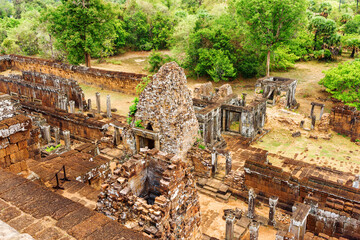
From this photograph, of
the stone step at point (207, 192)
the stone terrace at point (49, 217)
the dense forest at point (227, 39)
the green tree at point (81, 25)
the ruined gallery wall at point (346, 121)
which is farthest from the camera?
the green tree at point (81, 25)

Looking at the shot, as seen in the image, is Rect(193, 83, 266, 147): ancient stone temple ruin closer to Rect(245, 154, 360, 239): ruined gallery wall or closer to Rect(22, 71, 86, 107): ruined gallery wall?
Rect(245, 154, 360, 239): ruined gallery wall

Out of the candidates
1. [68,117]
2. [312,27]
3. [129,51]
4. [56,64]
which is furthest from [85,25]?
[312,27]

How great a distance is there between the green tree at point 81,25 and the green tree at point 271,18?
14.4 m

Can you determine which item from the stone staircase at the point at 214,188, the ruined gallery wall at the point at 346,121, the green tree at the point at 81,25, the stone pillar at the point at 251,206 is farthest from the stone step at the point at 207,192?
the green tree at the point at 81,25

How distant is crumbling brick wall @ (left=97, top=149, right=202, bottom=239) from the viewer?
639 cm

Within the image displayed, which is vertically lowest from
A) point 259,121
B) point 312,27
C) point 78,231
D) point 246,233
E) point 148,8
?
point 246,233

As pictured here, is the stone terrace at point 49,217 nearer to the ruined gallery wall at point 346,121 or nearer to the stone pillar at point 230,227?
the stone pillar at point 230,227

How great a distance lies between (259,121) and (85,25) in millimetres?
21192

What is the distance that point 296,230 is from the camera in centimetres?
883

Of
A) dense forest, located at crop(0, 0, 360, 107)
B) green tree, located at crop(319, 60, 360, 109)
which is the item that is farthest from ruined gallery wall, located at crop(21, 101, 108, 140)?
green tree, located at crop(319, 60, 360, 109)

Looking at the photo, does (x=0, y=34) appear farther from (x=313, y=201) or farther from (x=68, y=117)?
(x=313, y=201)

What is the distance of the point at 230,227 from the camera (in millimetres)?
9844

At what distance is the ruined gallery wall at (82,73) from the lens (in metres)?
28.5

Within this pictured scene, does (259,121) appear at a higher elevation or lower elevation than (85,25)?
lower
